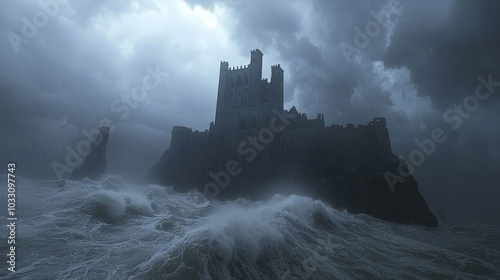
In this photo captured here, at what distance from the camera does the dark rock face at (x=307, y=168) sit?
4775cm

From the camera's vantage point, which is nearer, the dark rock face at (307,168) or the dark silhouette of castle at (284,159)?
the dark rock face at (307,168)

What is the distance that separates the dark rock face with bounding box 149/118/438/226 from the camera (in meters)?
47.8


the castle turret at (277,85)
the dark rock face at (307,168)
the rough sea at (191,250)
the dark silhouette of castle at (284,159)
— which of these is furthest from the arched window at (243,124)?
the rough sea at (191,250)

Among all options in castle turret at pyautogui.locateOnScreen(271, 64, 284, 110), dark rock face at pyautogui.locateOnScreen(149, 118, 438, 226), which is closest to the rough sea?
dark rock face at pyautogui.locateOnScreen(149, 118, 438, 226)

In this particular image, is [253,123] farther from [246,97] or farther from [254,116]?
[246,97]

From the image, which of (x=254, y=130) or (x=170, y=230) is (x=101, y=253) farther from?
(x=254, y=130)

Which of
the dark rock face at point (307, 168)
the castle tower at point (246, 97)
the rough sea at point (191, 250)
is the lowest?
the rough sea at point (191, 250)

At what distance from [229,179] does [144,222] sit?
4705 cm

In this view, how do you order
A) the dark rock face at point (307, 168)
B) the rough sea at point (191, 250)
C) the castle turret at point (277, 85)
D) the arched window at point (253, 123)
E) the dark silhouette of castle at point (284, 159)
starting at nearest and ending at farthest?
the rough sea at point (191, 250) → the dark rock face at point (307, 168) → the dark silhouette of castle at point (284, 159) → the arched window at point (253, 123) → the castle turret at point (277, 85)

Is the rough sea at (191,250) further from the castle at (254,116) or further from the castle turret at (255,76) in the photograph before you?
the castle turret at (255,76)

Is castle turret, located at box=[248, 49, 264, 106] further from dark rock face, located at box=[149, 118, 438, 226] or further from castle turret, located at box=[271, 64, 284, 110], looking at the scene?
dark rock face, located at box=[149, 118, 438, 226]

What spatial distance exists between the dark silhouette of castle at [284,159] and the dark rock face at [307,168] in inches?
7.1

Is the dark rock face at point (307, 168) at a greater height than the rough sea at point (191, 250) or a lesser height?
greater

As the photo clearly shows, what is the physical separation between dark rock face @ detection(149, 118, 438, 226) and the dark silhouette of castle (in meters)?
0.18
